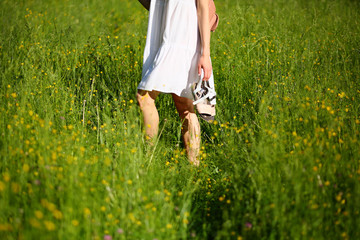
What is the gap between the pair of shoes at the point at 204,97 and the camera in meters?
2.68

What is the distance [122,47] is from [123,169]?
8.14ft

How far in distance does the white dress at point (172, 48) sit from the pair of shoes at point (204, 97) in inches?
2.3

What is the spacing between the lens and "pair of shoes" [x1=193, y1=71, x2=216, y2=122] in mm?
2680

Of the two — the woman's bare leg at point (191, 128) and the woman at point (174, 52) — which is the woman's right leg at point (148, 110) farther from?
the woman's bare leg at point (191, 128)

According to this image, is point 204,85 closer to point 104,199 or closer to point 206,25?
point 206,25

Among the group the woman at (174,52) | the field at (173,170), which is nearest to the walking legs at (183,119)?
the woman at (174,52)

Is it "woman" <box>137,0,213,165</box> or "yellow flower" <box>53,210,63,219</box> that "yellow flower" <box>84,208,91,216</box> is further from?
"woman" <box>137,0,213,165</box>

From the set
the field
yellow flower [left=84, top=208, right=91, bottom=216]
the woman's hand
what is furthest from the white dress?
yellow flower [left=84, top=208, right=91, bottom=216]

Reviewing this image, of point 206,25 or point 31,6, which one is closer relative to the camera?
point 206,25

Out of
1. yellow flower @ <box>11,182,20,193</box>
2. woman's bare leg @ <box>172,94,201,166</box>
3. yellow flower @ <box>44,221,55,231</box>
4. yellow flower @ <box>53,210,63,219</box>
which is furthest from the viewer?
woman's bare leg @ <box>172,94,201,166</box>

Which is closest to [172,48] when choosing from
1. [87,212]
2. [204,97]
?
[204,97]

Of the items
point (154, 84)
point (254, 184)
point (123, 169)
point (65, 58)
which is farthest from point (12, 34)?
point (254, 184)

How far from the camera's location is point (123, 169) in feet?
7.09

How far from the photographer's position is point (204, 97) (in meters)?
2.68
